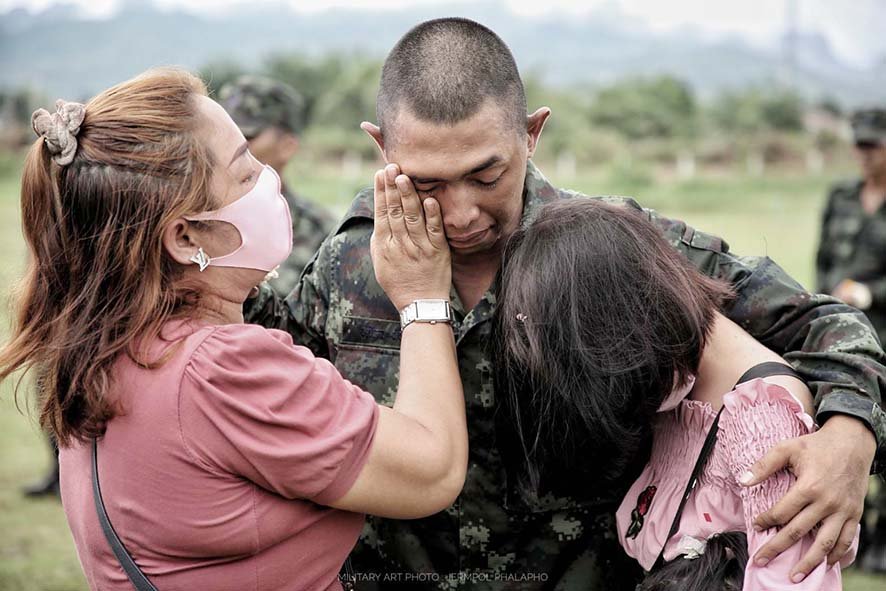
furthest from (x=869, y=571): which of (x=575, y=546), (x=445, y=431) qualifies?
(x=445, y=431)

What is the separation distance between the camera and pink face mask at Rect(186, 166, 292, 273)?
2.00 metres

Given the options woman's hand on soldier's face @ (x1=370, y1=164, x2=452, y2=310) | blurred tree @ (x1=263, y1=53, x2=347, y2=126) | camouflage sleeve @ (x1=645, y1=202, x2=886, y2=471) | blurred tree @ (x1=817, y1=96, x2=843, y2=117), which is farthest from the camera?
blurred tree @ (x1=263, y1=53, x2=347, y2=126)

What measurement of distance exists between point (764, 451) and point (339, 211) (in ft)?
42.4

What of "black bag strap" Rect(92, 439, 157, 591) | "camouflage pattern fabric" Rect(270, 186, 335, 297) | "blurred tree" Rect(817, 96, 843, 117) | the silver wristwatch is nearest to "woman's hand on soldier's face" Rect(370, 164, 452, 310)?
the silver wristwatch

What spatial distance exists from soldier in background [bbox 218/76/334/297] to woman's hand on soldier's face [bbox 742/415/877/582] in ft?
14.7

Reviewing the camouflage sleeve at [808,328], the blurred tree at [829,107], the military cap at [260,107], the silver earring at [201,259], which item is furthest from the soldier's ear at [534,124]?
the blurred tree at [829,107]

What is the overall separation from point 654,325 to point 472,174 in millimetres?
639

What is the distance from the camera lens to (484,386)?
257 cm

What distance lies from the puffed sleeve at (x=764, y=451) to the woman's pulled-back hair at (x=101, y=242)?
120 centimetres

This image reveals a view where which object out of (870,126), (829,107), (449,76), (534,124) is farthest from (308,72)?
(449,76)

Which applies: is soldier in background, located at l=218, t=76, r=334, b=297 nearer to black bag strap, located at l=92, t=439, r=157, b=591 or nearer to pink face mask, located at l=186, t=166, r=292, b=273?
pink face mask, located at l=186, t=166, r=292, b=273

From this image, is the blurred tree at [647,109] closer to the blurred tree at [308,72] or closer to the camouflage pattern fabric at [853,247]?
the blurred tree at [308,72]

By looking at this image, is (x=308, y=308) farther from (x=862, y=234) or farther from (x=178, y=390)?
(x=862, y=234)

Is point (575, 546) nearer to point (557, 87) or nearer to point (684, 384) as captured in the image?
point (684, 384)
